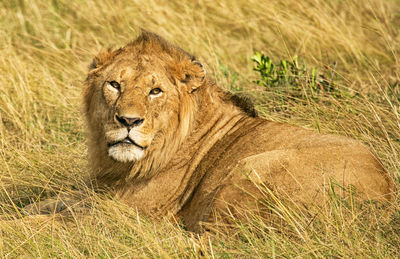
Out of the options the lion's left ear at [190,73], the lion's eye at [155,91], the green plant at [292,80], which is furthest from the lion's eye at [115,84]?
the green plant at [292,80]

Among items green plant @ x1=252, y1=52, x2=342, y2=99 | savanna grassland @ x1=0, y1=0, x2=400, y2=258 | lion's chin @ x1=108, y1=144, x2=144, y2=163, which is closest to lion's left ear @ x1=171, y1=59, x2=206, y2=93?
lion's chin @ x1=108, y1=144, x2=144, y2=163

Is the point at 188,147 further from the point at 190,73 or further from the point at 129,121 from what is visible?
the point at 129,121

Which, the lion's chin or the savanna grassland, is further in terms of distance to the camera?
the lion's chin

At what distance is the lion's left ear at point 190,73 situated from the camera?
15.6 feet

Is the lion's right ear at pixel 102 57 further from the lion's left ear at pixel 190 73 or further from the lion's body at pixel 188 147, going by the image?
the lion's left ear at pixel 190 73

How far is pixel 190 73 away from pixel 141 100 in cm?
50

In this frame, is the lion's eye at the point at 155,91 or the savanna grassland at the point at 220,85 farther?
the lion's eye at the point at 155,91

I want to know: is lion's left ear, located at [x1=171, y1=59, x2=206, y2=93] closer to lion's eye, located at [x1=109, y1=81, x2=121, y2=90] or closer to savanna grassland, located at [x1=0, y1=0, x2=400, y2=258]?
lion's eye, located at [x1=109, y1=81, x2=121, y2=90]

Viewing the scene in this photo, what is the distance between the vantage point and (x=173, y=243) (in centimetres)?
385

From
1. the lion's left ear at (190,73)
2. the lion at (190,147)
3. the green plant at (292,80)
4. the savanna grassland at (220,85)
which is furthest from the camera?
the green plant at (292,80)

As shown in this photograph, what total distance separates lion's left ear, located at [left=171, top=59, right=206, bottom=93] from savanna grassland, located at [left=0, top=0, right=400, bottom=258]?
98 centimetres

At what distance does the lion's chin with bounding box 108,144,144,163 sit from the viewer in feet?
14.4

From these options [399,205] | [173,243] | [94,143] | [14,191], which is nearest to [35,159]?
[14,191]

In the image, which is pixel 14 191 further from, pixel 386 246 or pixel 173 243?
pixel 386 246
